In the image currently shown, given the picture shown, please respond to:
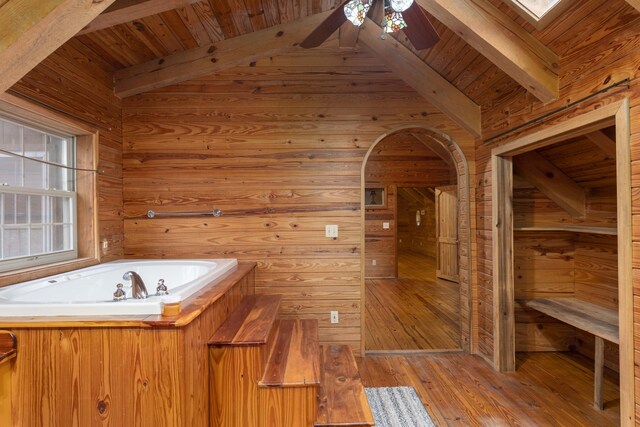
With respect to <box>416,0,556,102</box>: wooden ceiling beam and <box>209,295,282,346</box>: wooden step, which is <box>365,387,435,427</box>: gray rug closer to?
<box>209,295,282,346</box>: wooden step

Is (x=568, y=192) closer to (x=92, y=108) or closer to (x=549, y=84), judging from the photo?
(x=549, y=84)

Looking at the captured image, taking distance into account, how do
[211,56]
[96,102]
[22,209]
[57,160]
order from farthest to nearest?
[211,56] < [96,102] < [57,160] < [22,209]

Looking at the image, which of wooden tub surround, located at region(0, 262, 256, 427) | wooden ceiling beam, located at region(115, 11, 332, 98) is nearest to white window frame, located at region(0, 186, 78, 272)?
wooden tub surround, located at region(0, 262, 256, 427)

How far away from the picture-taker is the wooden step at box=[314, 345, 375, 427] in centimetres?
164

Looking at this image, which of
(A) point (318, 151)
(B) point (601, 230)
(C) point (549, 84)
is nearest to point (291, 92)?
(A) point (318, 151)

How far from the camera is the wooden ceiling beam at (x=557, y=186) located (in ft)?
9.16

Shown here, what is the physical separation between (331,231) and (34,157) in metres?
2.28

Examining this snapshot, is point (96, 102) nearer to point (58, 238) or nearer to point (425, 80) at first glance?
point (58, 238)

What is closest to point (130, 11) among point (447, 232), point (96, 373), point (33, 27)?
point (33, 27)

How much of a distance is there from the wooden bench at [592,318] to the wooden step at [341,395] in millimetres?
1469

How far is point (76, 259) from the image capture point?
7.91 ft

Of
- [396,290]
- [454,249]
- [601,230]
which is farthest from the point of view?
[454,249]

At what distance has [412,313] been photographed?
13.7ft

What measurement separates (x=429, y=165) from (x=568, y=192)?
11.4 feet
